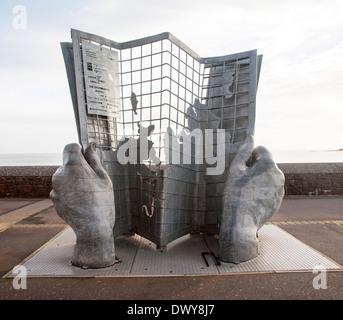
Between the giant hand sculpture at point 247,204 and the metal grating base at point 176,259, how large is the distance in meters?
0.20

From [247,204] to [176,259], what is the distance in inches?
50.0

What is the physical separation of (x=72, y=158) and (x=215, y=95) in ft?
8.58

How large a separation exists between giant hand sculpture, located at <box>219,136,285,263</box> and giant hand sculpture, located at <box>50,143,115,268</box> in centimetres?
160

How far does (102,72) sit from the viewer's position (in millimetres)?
4617

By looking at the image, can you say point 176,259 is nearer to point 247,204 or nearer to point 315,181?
point 247,204

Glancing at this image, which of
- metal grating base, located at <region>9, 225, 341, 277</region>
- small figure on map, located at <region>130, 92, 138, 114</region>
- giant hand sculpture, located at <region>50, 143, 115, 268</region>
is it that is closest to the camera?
metal grating base, located at <region>9, 225, 341, 277</region>

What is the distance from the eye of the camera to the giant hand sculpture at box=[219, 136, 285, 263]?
409 cm

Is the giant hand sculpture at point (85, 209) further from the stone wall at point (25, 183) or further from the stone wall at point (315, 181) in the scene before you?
the stone wall at point (315, 181)

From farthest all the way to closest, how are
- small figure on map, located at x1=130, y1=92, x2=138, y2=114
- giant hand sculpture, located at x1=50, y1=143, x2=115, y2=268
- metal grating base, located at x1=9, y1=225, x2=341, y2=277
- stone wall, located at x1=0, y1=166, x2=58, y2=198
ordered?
stone wall, located at x1=0, y1=166, x2=58, y2=198 → small figure on map, located at x1=130, y1=92, x2=138, y2=114 → giant hand sculpture, located at x1=50, y1=143, x2=115, y2=268 → metal grating base, located at x1=9, y1=225, x2=341, y2=277

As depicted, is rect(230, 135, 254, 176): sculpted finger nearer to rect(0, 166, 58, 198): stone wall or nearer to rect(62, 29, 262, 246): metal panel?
rect(62, 29, 262, 246): metal panel

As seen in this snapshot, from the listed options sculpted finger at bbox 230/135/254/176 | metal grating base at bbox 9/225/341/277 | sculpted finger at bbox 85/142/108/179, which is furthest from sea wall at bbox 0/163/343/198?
sculpted finger at bbox 85/142/108/179

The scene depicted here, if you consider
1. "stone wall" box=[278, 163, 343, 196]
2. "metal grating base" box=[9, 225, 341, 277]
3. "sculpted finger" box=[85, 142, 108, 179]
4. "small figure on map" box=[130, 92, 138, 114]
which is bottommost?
"metal grating base" box=[9, 225, 341, 277]

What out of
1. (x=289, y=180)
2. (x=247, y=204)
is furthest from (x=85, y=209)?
(x=289, y=180)
